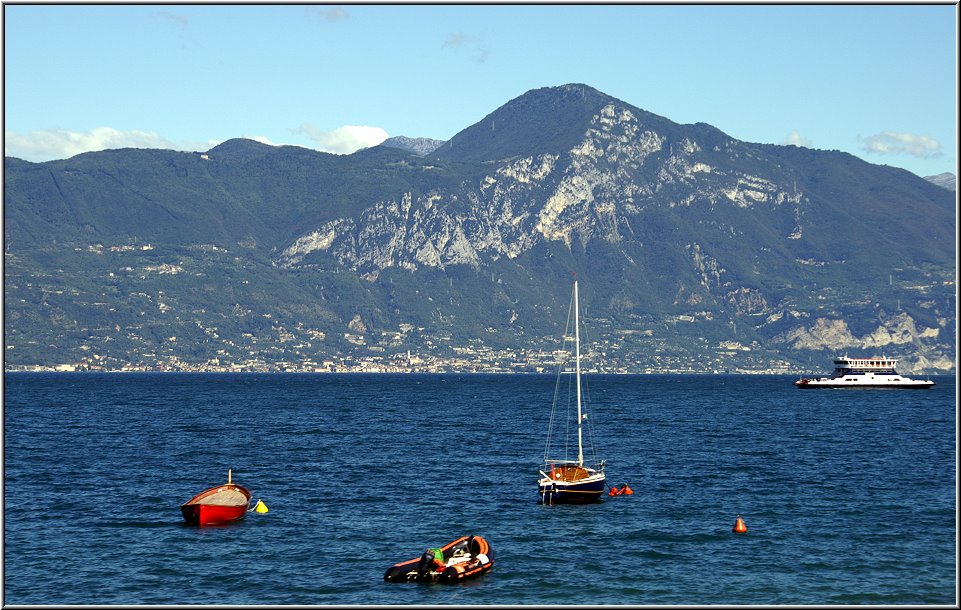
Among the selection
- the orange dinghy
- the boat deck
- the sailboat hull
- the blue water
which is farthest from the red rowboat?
the sailboat hull

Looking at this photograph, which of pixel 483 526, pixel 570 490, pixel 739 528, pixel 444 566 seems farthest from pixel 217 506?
pixel 739 528

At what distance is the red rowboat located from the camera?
8638 centimetres

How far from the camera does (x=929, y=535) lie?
272ft

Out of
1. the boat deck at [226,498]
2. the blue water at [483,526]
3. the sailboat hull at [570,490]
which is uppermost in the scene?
the boat deck at [226,498]

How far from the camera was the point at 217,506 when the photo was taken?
87.2 meters

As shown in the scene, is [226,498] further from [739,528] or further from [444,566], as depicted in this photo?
[739,528]

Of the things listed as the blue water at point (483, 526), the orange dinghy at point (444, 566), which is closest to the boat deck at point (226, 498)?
the blue water at point (483, 526)

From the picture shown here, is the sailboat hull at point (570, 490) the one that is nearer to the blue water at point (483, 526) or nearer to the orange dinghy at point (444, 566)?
the blue water at point (483, 526)

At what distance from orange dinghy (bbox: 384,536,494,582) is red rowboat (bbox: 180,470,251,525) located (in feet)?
73.6

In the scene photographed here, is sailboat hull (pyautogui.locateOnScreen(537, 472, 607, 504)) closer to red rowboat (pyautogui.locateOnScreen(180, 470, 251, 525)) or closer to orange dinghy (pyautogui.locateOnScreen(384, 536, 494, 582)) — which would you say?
red rowboat (pyautogui.locateOnScreen(180, 470, 251, 525))

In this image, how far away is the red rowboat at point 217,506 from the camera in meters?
86.4

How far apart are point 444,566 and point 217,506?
85.7 ft

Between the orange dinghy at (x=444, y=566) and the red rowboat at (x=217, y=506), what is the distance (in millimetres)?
22430

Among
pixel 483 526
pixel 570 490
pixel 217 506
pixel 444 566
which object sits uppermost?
pixel 217 506
